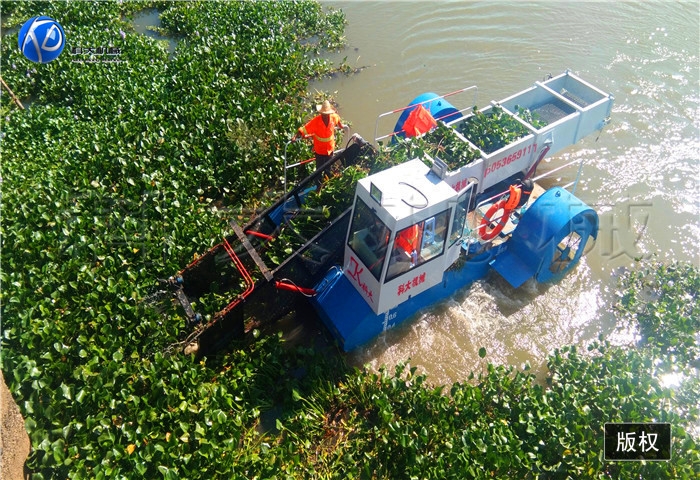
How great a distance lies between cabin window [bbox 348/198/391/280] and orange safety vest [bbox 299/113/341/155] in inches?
91.6

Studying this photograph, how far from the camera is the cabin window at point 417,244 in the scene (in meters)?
6.06

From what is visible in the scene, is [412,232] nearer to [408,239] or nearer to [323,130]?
[408,239]

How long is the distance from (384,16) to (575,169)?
767 centimetres

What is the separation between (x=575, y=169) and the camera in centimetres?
1035

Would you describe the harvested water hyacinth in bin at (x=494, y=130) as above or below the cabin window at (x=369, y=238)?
above

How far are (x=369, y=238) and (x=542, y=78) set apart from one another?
28.3 feet

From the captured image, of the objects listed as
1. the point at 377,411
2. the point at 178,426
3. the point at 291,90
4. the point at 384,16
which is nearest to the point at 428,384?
the point at 377,411

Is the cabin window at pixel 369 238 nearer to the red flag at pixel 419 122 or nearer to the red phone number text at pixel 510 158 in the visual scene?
the red phone number text at pixel 510 158

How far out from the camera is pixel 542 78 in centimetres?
1245

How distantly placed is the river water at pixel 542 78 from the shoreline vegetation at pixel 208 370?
0.50 metres

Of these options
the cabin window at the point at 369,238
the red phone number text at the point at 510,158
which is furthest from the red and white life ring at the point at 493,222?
the cabin window at the point at 369,238

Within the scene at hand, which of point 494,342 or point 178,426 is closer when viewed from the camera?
point 178,426

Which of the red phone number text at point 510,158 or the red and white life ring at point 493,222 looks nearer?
the red and white life ring at point 493,222

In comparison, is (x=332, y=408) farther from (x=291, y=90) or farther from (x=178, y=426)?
(x=291, y=90)
